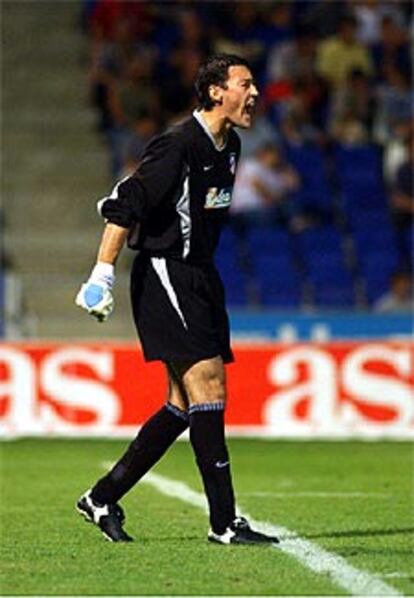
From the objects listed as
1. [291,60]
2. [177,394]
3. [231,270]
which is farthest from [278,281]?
[177,394]

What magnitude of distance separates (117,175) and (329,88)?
2485 mm

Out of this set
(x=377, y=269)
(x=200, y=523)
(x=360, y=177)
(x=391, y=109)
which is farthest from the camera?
(x=391, y=109)

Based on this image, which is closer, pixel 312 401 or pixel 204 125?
pixel 204 125

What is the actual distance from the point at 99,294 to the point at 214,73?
3.60 ft

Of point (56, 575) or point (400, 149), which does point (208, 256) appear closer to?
point (56, 575)

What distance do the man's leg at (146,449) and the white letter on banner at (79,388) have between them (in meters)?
7.67

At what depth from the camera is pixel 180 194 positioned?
858 cm

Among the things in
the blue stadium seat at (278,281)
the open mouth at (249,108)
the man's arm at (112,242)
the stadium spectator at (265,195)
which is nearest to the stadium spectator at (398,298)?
the blue stadium seat at (278,281)

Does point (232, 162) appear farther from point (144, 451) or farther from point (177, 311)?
point (144, 451)

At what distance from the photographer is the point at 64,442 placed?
1612cm

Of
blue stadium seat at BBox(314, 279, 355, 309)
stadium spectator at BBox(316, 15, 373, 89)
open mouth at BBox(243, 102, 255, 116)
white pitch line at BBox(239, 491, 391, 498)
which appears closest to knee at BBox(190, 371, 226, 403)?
open mouth at BBox(243, 102, 255, 116)

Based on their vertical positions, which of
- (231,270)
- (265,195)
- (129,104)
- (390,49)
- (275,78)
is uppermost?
(390,49)

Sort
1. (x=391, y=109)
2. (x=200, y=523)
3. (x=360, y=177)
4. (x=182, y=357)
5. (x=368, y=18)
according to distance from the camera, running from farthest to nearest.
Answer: (x=368, y=18) → (x=391, y=109) → (x=360, y=177) → (x=200, y=523) → (x=182, y=357)

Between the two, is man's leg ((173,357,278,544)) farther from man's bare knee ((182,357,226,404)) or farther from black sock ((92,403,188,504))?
black sock ((92,403,188,504))
